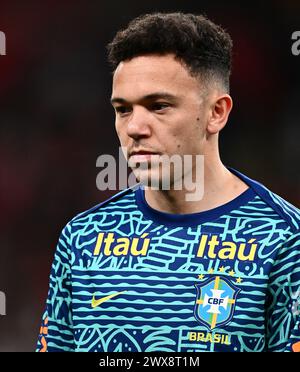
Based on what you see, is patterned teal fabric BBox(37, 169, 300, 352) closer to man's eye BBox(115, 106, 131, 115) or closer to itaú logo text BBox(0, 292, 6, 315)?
man's eye BBox(115, 106, 131, 115)

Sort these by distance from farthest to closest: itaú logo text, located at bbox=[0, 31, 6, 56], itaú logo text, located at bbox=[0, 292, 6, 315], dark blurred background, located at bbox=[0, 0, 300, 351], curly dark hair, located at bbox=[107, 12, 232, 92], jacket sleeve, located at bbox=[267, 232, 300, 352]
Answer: itaú logo text, located at bbox=[0, 31, 6, 56], dark blurred background, located at bbox=[0, 0, 300, 351], itaú logo text, located at bbox=[0, 292, 6, 315], curly dark hair, located at bbox=[107, 12, 232, 92], jacket sleeve, located at bbox=[267, 232, 300, 352]

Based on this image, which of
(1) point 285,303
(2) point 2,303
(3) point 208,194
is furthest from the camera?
(2) point 2,303

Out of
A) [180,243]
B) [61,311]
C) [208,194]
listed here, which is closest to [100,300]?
[61,311]

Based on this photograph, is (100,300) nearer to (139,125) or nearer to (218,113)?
(139,125)

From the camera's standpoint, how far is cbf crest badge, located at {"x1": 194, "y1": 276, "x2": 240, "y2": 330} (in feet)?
9.02

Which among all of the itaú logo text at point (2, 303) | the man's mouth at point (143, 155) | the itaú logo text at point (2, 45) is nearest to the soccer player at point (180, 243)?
the man's mouth at point (143, 155)

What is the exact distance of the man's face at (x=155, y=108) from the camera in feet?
9.12

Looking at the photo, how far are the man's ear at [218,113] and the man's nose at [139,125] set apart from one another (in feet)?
0.83

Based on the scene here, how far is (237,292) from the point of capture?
2.75 m

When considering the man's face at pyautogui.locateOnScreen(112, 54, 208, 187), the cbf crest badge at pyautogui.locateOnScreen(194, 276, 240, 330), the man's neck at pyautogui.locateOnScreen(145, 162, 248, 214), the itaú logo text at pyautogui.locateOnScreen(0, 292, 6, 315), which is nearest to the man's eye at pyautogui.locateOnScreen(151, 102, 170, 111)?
the man's face at pyautogui.locateOnScreen(112, 54, 208, 187)

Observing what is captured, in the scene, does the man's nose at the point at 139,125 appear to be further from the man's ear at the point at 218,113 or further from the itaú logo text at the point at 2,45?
the itaú logo text at the point at 2,45

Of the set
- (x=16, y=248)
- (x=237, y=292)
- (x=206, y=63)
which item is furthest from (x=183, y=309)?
(x=16, y=248)

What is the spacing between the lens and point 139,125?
9.10 feet

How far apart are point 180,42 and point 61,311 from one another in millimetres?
1051
